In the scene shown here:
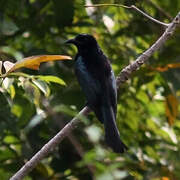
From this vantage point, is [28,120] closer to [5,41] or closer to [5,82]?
[5,41]

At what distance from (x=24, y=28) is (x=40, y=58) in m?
2.27

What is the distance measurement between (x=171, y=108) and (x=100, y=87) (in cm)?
98

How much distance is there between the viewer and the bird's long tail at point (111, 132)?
3008 millimetres

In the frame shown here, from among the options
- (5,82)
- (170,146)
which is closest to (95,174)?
(5,82)

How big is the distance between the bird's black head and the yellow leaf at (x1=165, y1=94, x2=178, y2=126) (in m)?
0.74

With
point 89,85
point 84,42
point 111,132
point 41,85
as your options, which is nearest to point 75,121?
point 41,85

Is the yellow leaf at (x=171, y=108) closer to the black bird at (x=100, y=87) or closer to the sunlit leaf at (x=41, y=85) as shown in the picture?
the black bird at (x=100, y=87)

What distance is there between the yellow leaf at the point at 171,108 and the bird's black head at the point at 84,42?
0.74 metres

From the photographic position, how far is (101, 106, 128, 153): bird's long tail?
3.01 metres

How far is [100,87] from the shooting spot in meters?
3.67

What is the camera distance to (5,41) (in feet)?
14.6

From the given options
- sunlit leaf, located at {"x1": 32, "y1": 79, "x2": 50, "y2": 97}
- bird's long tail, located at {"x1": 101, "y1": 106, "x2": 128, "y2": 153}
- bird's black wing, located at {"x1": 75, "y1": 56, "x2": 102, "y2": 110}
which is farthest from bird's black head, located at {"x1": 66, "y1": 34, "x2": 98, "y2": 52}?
sunlit leaf, located at {"x1": 32, "y1": 79, "x2": 50, "y2": 97}

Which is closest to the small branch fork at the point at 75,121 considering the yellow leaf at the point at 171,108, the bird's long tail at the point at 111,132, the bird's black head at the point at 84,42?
the bird's long tail at the point at 111,132

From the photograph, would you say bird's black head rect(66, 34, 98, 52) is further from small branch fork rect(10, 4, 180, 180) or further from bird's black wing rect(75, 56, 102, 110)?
small branch fork rect(10, 4, 180, 180)
